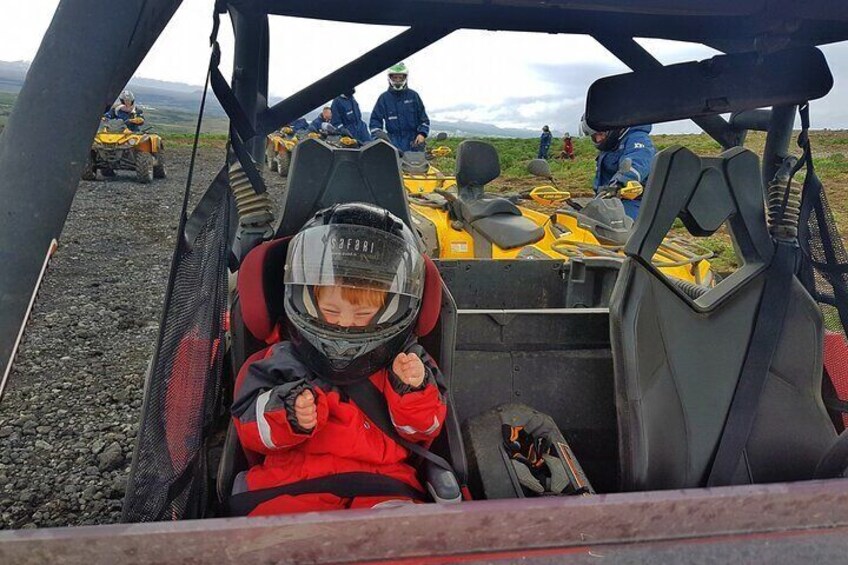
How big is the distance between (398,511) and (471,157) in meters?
4.03

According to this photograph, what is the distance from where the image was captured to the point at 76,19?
3.01 feet

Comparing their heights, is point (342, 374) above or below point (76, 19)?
below

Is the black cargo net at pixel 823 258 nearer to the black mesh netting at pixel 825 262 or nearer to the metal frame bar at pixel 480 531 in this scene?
the black mesh netting at pixel 825 262

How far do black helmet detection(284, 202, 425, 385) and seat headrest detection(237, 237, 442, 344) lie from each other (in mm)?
78

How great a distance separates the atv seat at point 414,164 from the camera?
23.6 feet

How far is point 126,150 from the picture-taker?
13930mm

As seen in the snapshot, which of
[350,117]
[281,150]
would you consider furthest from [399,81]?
[281,150]

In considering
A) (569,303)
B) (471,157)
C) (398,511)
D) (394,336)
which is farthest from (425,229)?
(398,511)

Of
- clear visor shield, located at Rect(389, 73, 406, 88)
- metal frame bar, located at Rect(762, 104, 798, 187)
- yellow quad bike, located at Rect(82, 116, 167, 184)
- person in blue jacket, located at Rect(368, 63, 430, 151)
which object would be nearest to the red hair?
metal frame bar, located at Rect(762, 104, 798, 187)

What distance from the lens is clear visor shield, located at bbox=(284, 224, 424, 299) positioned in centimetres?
191

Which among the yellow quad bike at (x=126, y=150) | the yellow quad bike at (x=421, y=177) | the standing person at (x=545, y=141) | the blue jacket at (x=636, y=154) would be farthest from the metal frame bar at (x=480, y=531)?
the standing person at (x=545, y=141)

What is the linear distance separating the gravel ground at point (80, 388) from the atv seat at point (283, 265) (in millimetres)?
597

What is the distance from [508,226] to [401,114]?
15.1 feet

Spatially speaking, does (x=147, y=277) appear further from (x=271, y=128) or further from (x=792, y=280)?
(x=792, y=280)
